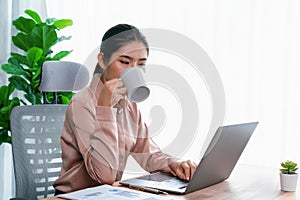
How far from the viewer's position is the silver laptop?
4.20ft

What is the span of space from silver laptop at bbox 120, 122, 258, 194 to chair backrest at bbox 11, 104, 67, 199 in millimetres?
448

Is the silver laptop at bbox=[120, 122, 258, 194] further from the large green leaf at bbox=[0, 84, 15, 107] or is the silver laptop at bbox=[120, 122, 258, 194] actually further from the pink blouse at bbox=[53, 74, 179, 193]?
the large green leaf at bbox=[0, 84, 15, 107]

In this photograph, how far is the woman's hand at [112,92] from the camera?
4.52 feet

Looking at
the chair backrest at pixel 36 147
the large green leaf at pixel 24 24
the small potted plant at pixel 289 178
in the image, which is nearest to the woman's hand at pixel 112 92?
the chair backrest at pixel 36 147

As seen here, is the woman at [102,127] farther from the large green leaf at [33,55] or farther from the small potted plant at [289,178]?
the large green leaf at [33,55]

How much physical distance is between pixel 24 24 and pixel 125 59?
159 cm

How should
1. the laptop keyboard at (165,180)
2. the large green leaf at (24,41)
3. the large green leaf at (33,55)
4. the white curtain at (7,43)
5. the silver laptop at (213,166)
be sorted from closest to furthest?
the silver laptop at (213,166)
the laptop keyboard at (165,180)
the large green leaf at (33,55)
the large green leaf at (24,41)
the white curtain at (7,43)

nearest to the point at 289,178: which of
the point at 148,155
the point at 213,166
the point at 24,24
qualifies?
the point at 213,166

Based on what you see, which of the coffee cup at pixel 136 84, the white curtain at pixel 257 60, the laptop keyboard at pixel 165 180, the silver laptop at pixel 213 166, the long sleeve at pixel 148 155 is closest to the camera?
the coffee cup at pixel 136 84

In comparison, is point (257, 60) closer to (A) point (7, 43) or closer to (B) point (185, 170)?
(B) point (185, 170)

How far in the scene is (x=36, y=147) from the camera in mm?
1709

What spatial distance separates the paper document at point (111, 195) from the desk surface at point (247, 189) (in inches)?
2.3

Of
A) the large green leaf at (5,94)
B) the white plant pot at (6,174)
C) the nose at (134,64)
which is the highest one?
the nose at (134,64)

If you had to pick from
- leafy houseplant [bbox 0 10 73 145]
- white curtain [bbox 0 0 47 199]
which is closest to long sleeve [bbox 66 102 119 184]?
leafy houseplant [bbox 0 10 73 145]
